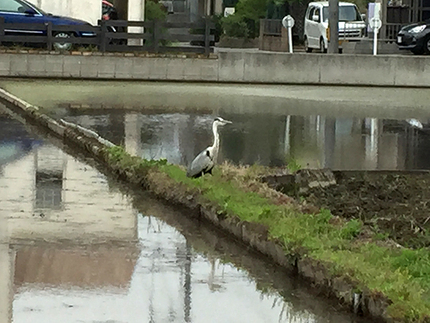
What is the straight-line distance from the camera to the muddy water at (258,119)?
16.5 metres

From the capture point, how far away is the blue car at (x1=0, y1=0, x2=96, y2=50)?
32594 mm

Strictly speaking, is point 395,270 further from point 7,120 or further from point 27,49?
point 27,49

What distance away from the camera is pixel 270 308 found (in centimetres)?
809

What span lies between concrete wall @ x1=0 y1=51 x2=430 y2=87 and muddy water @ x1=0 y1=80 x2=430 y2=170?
22.3 inches

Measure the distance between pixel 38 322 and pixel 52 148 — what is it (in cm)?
881

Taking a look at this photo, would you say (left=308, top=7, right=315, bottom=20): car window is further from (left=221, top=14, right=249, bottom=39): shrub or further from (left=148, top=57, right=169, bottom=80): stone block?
(left=148, top=57, right=169, bottom=80): stone block

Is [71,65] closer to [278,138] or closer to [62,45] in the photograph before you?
[62,45]

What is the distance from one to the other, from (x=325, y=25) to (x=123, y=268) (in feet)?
106

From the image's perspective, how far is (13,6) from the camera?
33.5 meters

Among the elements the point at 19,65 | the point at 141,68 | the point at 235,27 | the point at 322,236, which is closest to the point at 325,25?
the point at 141,68

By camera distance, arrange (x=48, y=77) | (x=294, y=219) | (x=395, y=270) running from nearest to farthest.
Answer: (x=395, y=270) → (x=294, y=219) → (x=48, y=77)

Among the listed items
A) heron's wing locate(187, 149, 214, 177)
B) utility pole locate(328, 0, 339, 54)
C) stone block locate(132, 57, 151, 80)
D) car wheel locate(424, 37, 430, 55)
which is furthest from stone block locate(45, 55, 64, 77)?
heron's wing locate(187, 149, 214, 177)

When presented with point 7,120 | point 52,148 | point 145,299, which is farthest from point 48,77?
point 145,299

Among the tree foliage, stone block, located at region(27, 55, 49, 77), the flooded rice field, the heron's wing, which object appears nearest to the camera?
the flooded rice field
